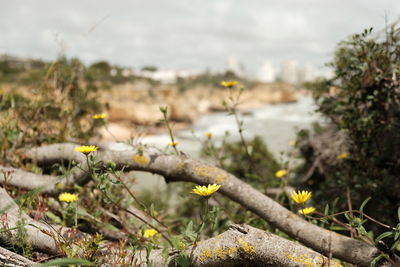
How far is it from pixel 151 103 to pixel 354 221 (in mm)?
31373

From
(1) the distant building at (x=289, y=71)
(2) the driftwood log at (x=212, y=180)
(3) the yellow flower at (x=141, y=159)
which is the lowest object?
(1) the distant building at (x=289, y=71)

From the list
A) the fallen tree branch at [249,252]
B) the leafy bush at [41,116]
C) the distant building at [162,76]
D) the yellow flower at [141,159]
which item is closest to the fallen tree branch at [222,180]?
the yellow flower at [141,159]

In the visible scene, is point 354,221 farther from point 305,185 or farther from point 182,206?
point 182,206

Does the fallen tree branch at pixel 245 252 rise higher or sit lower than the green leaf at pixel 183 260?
higher

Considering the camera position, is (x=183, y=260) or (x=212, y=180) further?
(x=212, y=180)

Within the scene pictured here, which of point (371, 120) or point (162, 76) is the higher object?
point (371, 120)

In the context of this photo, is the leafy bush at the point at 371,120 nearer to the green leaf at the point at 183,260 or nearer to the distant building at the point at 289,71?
the green leaf at the point at 183,260

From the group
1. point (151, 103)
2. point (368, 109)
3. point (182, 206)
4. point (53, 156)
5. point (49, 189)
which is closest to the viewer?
point (49, 189)

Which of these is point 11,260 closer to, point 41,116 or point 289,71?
point 41,116

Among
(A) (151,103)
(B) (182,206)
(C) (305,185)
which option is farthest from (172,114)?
(C) (305,185)

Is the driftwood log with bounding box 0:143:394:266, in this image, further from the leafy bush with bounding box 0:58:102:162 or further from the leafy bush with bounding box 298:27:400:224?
the leafy bush with bounding box 298:27:400:224

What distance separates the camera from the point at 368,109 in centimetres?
277

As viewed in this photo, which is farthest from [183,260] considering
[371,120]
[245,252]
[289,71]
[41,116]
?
[289,71]

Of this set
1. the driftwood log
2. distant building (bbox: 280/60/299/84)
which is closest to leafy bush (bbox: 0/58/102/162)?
the driftwood log
